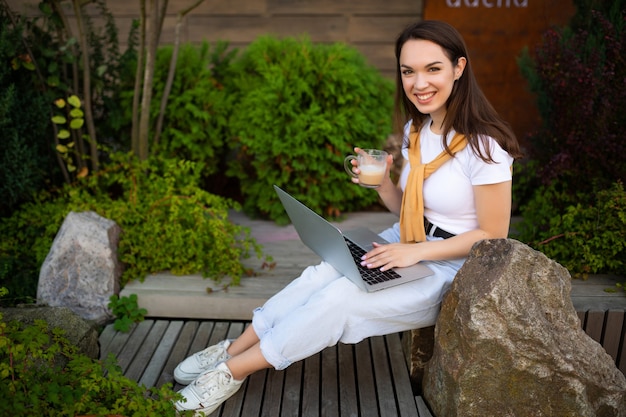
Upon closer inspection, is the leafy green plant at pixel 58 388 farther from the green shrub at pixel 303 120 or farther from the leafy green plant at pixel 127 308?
the green shrub at pixel 303 120

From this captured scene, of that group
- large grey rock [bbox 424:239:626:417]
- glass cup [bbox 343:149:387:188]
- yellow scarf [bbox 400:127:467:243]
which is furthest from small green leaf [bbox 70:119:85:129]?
large grey rock [bbox 424:239:626:417]

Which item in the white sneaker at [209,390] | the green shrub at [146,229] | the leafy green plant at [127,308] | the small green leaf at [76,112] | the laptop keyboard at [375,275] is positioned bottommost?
the leafy green plant at [127,308]

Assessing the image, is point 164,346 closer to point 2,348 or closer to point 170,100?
point 2,348

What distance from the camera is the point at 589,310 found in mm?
2615

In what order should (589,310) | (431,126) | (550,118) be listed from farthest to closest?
(550,118) < (589,310) < (431,126)

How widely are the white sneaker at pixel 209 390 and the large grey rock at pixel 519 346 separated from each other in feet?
2.74

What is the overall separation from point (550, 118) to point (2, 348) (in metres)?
3.10

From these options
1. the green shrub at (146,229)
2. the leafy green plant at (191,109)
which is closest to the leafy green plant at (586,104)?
the green shrub at (146,229)

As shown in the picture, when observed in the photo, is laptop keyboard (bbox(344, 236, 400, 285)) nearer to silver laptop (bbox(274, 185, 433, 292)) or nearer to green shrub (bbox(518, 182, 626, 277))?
silver laptop (bbox(274, 185, 433, 292))

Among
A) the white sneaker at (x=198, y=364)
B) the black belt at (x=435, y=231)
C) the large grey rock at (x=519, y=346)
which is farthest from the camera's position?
the white sneaker at (x=198, y=364)

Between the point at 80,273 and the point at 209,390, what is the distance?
3.77 ft

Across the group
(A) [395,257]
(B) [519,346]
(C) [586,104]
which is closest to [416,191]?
(A) [395,257]

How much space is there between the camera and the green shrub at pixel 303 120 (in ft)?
12.6

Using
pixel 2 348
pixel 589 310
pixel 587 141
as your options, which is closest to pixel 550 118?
pixel 587 141
